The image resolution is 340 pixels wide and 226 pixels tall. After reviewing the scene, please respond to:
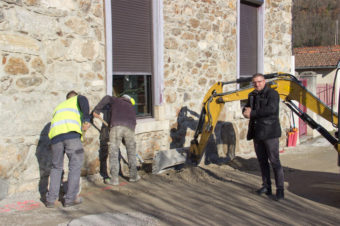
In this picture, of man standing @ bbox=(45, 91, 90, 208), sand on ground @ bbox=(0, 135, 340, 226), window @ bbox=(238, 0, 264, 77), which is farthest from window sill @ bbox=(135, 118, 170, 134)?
window @ bbox=(238, 0, 264, 77)

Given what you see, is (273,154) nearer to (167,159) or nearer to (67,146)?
(167,159)

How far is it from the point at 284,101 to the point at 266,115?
1016mm

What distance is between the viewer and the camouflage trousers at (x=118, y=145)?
6.04 m

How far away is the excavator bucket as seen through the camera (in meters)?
6.71

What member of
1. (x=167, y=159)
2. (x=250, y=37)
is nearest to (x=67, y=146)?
(x=167, y=159)

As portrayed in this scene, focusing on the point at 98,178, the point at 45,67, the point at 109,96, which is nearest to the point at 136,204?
the point at 98,178

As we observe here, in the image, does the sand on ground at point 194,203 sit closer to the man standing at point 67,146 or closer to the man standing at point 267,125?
the man standing at point 67,146

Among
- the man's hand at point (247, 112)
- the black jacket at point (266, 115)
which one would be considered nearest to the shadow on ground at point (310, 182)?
the black jacket at point (266, 115)

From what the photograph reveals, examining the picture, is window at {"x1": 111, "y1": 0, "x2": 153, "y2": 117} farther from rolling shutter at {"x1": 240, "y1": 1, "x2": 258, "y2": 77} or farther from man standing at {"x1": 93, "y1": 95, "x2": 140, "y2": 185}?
rolling shutter at {"x1": 240, "y1": 1, "x2": 258, "y2": 77}

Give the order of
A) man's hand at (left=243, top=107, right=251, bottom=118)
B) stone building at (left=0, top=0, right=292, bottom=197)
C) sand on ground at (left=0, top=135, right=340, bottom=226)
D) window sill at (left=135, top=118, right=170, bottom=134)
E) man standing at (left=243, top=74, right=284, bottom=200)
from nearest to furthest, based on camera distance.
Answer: sand on ground at (left=0, top=135, right=340, bottom=226), stone building at (left=0, top=0, right=292, bottom=197), man standing at (left=243, top=74, right=284, bottom=200), man's hand at (left=243, top=107, right=251, bottom=118), window sill at (left=135, top=118, right=170, bottom=134)

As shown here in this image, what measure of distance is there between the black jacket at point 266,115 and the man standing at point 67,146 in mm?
2505

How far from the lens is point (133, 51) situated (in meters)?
7.09

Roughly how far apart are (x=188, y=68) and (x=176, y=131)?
141 cm

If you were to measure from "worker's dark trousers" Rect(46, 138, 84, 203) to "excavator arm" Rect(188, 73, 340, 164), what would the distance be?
245 centimetres
